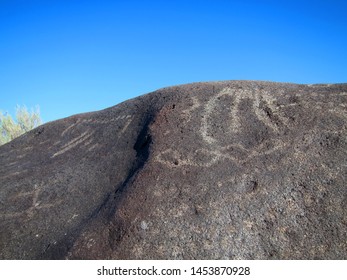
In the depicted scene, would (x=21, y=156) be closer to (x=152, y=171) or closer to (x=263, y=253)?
(x=152, y=171)

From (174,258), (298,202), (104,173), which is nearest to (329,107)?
(298,202)

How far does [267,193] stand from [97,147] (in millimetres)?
4043

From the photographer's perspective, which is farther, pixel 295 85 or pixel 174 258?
pixel 295 85

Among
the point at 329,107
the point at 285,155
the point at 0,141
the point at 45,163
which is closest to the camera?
the point at 285,155

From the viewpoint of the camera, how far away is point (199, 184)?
465cm

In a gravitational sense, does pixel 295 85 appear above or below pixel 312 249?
above

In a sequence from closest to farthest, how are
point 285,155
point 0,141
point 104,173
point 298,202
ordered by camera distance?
1. point 298,202
2. point 285,155
3. point 104,173
4. point 0,141

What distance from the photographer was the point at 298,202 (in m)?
4.14

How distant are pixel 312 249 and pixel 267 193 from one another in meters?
0.96

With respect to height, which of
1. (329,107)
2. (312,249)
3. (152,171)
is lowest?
(312,249)

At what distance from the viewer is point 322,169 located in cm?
448

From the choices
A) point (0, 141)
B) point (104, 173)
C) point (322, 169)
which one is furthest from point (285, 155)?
point (0, 141)

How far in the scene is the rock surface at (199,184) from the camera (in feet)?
12.7

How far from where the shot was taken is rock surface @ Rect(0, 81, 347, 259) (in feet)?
12.7
